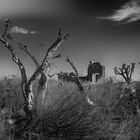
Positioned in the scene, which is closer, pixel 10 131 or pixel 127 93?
pixel 10 131

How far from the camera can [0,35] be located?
29.9ft

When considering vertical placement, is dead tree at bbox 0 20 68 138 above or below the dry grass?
above

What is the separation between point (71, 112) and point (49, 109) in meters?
0.50

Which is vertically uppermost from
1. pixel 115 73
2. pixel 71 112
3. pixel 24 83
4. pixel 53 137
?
pixel 115 73

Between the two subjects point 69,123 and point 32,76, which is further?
point 32,76

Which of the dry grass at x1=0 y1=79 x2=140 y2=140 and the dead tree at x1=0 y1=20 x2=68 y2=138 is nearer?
the dry grass at x1=0 y1=79 x2=140 y2=140

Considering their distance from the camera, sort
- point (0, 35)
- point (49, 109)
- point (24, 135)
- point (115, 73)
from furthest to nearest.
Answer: point (115, 73) → point (0, 35) → point (49, 109) → point (24, 135)

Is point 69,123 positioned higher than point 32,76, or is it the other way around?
point 32,76

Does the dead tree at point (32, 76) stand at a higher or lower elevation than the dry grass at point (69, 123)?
higher

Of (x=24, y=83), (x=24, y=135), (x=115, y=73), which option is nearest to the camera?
(x=24, y=135)

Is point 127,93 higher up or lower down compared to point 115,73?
lower down

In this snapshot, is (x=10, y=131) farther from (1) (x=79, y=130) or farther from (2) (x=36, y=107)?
(1) (x=79, y=130)

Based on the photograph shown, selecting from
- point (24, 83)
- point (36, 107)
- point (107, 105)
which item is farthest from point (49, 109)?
point (107, 105)

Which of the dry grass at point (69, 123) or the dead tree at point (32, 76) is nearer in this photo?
the dry grass at point (69, 123)
